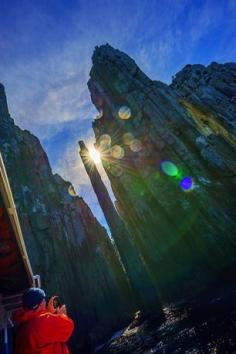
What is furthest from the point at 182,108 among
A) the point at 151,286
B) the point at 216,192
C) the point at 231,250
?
the point at 151,286

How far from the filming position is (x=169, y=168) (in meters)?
38.5

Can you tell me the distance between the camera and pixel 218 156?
113 feet

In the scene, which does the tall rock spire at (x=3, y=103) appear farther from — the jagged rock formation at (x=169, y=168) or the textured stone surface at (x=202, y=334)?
the textured stone surface at (x=202, y=334)

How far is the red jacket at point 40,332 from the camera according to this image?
438cm

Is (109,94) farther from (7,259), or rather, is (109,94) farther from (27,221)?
(7,259)

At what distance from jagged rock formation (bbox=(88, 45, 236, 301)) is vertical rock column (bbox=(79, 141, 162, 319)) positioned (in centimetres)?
477

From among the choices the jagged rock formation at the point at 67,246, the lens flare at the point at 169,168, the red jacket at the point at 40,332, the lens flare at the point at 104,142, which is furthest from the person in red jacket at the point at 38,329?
the lens flare at the point at 104,142

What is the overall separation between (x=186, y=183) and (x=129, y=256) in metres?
14.2

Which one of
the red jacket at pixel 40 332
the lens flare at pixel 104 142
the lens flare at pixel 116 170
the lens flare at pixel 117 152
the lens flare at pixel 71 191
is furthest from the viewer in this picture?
the lens flare at pixel 71 191

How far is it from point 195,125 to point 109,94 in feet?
76.4

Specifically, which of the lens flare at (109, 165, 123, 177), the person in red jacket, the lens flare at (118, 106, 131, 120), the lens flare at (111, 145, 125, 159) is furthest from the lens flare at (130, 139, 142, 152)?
the person in red jacket

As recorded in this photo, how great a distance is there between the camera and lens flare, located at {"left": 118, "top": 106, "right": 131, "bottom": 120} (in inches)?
1859

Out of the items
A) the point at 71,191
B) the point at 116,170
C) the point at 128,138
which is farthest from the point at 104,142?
the point at 71,191

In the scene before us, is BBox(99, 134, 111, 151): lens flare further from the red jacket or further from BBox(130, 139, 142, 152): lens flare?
the red jacket
